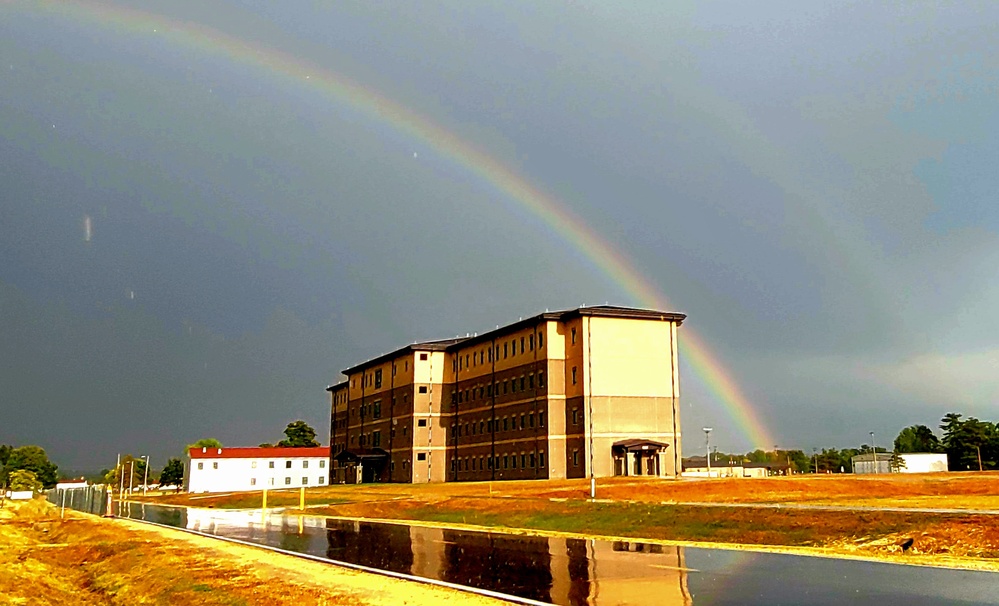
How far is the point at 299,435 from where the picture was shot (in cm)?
19000

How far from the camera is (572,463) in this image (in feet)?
267

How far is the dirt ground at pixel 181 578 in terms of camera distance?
1728cm

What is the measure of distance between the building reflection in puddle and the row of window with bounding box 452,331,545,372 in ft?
183

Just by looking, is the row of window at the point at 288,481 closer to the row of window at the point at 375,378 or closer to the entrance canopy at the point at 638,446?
the row of window at the point at 375,378

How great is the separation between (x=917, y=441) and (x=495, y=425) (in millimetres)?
117032

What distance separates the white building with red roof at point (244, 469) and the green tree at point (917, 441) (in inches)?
4219

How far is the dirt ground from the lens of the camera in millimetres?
17281

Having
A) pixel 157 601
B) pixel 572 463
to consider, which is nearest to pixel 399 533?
pixel 157 601

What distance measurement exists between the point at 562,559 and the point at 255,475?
120430mm

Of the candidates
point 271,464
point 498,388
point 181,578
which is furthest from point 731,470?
point 181,578

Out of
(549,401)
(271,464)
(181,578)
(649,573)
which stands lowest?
(271,464)

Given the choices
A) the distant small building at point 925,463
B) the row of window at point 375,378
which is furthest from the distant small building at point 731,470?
the row of window at point 375,378

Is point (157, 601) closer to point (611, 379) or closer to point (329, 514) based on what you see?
point (329, 514)

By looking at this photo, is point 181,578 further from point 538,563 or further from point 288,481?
point 288,481
